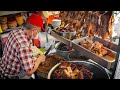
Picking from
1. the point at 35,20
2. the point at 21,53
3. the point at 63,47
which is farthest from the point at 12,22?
the point at 21,53

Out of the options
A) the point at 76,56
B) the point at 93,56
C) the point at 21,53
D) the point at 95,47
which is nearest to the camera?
the point at 21,53

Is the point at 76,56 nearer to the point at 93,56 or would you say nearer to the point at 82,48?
the point at 82,48

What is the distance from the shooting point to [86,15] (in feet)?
7.18

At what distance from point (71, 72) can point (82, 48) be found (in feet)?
A: 0.96

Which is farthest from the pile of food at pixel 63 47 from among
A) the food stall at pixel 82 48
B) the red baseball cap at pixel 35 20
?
the red baseball cap at pixel 35 20

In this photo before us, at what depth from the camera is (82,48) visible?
2.06 m

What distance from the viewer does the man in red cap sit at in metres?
1.86

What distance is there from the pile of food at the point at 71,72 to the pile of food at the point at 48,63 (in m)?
0.13

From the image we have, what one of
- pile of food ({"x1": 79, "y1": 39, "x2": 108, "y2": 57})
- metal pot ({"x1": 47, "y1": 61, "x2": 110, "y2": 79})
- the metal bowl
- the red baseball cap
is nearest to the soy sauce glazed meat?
pile of food ({"x1": 79, "y1": 39, "x2": 108, "y2": 57})

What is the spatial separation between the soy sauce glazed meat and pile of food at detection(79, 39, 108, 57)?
10 cm

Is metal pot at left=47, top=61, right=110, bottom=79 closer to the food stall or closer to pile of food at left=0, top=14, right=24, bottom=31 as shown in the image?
the food stall

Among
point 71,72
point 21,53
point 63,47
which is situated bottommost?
point 71,72
